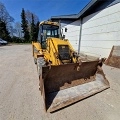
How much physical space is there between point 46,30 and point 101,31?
4.47 metres

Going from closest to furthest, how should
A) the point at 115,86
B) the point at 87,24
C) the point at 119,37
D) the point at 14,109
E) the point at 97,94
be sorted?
the point at 14,109, the point at 97,94, the point at 115,86, the point at 119,37, the point at 87,24

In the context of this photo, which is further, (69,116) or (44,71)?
(44,71)

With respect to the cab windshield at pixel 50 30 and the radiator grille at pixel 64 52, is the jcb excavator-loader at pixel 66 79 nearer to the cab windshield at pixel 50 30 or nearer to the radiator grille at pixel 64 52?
the radiator grille at pixel 64 52

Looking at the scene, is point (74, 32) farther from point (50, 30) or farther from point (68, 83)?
point (68, 83)

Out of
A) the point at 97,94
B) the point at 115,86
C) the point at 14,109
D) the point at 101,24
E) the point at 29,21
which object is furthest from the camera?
the point at 29,21

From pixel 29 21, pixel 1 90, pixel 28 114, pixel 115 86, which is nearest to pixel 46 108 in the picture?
pixel 28 114

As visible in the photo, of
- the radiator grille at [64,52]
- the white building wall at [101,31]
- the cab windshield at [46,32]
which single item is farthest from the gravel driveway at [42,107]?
the white building wall at [101,31]

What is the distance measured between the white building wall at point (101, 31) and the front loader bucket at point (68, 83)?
4.10m

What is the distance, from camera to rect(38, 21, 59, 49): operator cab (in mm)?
5028

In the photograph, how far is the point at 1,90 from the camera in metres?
3.22

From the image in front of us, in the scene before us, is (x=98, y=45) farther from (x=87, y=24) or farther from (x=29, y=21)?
(x=29, y=21)

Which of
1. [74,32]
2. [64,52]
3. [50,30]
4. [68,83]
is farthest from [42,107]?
[74,32]

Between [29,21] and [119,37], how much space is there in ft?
126

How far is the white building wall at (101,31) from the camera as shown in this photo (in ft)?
21.5
